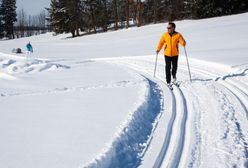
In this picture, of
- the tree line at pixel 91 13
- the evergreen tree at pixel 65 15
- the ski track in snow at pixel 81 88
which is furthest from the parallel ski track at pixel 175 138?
the evergreen tree at pixel 65 15

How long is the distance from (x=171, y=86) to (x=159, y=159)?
5.44m

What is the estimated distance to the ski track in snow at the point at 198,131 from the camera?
4773mm

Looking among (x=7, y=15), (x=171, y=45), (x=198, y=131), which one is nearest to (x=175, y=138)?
(x=198, y=131)

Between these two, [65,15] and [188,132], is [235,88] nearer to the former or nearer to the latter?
[188,132]

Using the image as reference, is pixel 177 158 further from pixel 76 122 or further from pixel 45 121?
pixel 45 121

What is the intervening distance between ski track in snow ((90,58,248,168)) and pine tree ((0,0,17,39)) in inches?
3181

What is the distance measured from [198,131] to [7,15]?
84475mm

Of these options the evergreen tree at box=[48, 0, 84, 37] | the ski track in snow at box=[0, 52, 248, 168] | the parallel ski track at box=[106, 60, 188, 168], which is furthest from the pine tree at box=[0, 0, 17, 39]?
the parallel ski track at box=[106, 60, 188, 168]

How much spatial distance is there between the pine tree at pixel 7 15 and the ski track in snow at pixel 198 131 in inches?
3181

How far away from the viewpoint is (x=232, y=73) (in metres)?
11.7

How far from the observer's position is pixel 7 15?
82812 mm

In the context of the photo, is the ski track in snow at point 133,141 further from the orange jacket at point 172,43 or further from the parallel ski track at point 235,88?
the orange jacket at point 172,43

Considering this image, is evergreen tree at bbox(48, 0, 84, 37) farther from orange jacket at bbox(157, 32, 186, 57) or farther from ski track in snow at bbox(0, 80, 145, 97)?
orange jacket at bbox(157, 32, 186, 57)

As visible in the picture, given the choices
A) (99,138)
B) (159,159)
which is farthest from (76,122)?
(159,159)
